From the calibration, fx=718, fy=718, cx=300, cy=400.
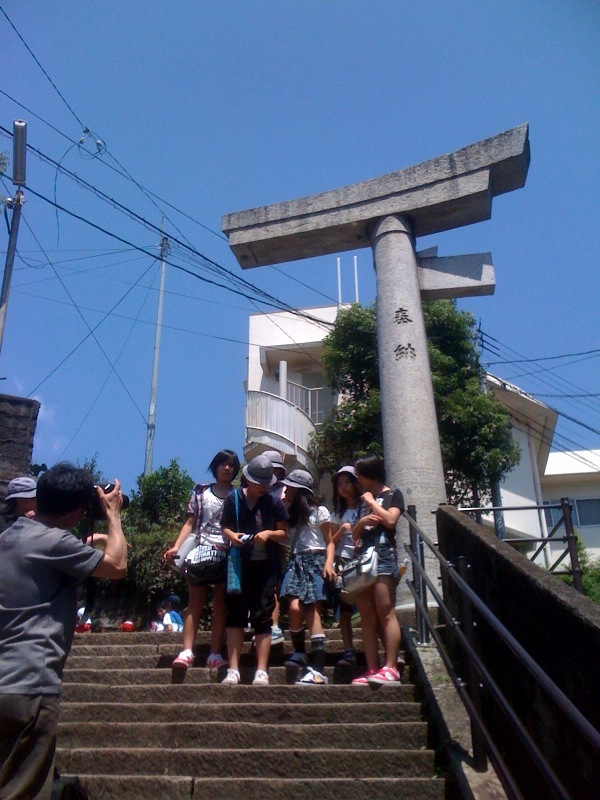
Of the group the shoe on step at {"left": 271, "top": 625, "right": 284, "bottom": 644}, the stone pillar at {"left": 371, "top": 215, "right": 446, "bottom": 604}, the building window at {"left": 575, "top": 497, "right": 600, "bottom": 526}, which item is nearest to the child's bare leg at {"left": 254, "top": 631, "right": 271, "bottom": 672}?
the shoe on step at {"left": 271, "top": 625, "right": 284, "bottom": 644}

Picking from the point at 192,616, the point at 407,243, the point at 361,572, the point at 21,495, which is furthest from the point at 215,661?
the point at 407,243

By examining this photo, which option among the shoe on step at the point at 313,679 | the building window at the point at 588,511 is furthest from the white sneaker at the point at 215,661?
the building window at the point at 588,511

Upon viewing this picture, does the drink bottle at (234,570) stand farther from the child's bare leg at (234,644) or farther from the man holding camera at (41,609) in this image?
the man holding camera at (41,609)

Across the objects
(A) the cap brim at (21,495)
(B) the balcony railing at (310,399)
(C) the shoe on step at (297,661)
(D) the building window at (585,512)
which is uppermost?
(B) the balcony railing at (310,399)

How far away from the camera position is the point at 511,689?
3.40 m

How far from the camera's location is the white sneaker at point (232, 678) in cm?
462

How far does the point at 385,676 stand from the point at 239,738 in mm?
1002

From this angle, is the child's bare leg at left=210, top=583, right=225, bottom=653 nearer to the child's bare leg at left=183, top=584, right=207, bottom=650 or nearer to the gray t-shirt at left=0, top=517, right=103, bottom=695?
the child's bare leg at left=183, top=584, right=207, bottom=650

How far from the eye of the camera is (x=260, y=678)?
15.3ft

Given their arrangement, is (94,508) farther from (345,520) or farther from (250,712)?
(345,520)

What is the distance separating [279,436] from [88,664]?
1048 cm

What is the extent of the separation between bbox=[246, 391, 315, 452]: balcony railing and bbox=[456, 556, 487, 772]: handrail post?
11.9 m

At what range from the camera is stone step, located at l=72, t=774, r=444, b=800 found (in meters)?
3.48

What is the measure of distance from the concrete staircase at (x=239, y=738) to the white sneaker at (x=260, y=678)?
100 millimetres
